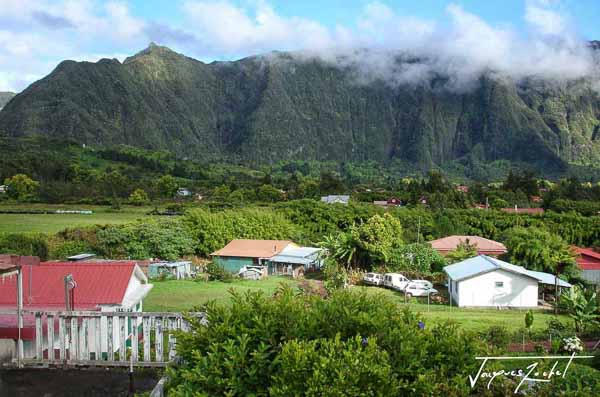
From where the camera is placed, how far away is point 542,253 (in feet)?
85.3

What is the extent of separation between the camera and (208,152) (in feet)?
537

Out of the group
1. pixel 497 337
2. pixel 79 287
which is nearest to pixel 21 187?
pixel 79 287

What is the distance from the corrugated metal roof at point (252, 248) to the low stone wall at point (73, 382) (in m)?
23.8

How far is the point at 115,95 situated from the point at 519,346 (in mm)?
160055

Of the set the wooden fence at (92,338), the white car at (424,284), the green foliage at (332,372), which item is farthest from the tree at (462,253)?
the green foliage at (332,372)

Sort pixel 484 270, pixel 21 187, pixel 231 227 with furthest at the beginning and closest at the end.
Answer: pixel 21 187, pixel 231 227, pixel 484 270

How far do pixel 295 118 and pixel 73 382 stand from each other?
176738mm

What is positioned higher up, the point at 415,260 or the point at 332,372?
the point at 332,372

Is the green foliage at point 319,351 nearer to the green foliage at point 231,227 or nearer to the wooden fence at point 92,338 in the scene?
the wooden fence at point 92,338

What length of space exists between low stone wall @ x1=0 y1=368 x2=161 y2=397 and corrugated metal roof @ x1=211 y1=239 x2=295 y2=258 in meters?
23.8

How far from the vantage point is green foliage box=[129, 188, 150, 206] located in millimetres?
53362

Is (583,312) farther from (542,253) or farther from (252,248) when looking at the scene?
(252,248)

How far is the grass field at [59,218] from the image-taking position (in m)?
37.0

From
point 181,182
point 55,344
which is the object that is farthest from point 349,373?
point 181,182
